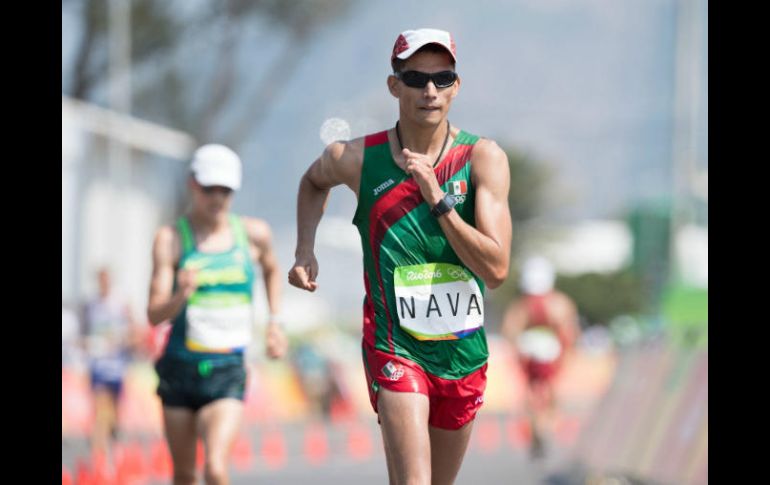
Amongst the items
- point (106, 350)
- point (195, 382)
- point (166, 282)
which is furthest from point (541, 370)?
point (166, 282)

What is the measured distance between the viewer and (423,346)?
604cm

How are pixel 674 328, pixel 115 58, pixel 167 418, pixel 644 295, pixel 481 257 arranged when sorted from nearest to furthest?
pixel 481 257 < pixel 167 418 < pixel 674 328 < pixel 115 58 < pixel 644 295

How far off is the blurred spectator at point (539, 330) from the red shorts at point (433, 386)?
9411 millimetres

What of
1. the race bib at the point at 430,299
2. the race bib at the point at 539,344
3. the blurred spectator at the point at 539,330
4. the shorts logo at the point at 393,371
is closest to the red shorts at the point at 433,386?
the shorts logo at the point at 393,371

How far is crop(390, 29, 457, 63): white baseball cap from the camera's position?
19.4 ft

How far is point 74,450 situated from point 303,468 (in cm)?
317

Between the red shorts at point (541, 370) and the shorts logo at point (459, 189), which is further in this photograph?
the red shorts at point (541, 370)

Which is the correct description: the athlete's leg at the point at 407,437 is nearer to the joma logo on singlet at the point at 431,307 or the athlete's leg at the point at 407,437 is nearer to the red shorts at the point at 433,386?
the red shorts at the point at 433,386

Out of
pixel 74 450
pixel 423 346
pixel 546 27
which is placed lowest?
pixel 74 450

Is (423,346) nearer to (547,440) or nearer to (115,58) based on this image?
(547,440)

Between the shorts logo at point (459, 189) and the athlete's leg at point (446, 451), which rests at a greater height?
the shorts logo at point (459, 189)

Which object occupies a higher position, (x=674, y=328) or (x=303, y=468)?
(x=674, y=328)

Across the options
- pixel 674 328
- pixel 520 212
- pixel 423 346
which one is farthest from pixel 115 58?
pixel 520 212

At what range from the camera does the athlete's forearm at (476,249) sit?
5.73 meters
